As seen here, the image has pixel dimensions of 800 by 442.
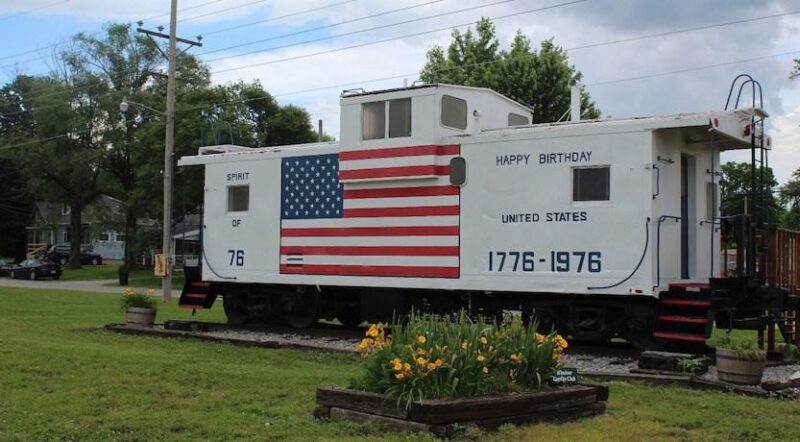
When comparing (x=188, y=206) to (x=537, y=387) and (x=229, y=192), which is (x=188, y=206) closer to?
(x=229, y=192)

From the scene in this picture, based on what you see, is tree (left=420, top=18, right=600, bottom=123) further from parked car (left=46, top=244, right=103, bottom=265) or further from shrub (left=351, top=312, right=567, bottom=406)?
parked car (left=46, top=244, right=103, bottom=265)

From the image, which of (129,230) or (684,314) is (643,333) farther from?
(129,230)

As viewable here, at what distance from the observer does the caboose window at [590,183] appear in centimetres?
1171

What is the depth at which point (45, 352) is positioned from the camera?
11.1 meters

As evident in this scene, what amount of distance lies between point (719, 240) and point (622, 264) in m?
2.57

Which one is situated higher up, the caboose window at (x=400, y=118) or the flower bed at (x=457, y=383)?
the caboose window at (x=400, y=118)

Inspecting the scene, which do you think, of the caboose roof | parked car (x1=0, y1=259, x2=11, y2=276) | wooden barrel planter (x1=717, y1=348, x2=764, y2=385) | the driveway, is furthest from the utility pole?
parked car (x1=0, y1=259, x2=11, y2=276)

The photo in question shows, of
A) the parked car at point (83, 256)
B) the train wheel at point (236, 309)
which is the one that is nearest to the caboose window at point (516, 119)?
the train wheel at point (236, 309)

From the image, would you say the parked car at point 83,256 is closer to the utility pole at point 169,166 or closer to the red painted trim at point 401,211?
the utility pole at point 169,166

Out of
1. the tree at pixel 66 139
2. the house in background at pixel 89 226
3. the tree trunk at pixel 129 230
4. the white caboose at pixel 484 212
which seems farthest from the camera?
the house in background at pixel 89 226

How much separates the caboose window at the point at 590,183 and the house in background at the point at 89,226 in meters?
43.2

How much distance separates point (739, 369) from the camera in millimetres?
9000

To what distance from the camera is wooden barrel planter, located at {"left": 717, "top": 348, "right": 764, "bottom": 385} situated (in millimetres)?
8977

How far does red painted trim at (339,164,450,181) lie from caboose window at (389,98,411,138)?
570 mm
